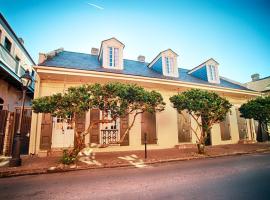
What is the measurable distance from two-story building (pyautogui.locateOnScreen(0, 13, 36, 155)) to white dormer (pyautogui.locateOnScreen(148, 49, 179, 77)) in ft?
28.8

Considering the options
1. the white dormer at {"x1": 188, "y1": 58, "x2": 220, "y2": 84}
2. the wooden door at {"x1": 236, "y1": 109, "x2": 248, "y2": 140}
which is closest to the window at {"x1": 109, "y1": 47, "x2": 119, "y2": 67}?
the white dormer at {"x1": 188, "y1": 58, "x2": 220, "y2": 84}

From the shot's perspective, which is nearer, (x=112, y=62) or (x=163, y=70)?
(x=112, y=62)

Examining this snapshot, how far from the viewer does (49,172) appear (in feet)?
17.8

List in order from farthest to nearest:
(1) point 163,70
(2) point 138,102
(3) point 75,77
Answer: (1) point 163,70 → (3) point 75,77 → (2) point 138,102

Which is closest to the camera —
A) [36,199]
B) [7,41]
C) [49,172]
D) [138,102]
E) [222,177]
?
[36,199]

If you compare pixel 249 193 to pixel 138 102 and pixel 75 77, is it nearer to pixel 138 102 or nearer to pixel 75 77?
pixel 138 102

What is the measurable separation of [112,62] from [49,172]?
298 inches

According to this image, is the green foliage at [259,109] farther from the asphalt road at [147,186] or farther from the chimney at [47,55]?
the chimney at [47,55]

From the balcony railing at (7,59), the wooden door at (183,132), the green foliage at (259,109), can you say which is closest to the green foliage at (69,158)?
the balcony railing at (7,59)

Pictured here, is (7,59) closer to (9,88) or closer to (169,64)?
(9,88)

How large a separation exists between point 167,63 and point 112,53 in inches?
176

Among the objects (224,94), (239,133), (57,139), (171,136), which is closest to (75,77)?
(57,139)

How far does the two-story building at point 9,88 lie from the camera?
25.6 ft

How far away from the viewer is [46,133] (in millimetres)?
8258
